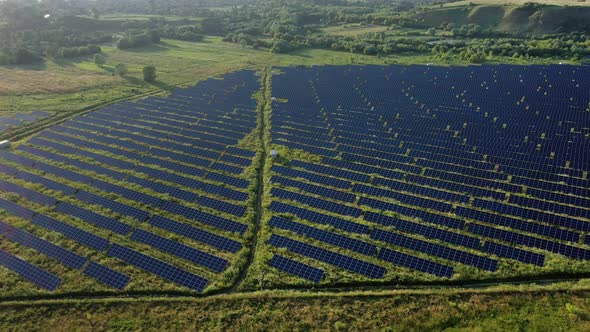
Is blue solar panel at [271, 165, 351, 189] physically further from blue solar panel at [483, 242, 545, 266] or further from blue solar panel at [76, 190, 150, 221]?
blue solar panel at [76, 190, 150, 221]

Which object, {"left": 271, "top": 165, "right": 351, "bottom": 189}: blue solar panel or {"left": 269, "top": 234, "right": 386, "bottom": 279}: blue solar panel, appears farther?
{"left": 271, "top": 165, "right": 351, "bottom": 189}: blue solar panel

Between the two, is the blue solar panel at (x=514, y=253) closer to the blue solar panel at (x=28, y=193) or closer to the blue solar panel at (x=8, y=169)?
the blue solar panel at (x=28, y=193)

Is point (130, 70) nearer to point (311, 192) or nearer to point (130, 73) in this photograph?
point (130, 73)

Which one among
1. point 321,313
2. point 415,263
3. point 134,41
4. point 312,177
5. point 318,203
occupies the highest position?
point 134,41

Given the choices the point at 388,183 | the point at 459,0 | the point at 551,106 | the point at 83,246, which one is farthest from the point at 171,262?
the point at 459,0

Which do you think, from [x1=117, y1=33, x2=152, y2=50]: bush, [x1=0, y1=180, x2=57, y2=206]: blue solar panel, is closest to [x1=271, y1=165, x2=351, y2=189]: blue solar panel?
[x1=0, y1=180, x2=57, y2=206]: blue solar panel

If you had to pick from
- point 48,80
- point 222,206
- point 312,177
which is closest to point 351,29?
point 48,80
